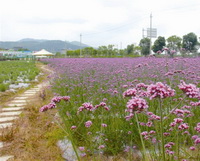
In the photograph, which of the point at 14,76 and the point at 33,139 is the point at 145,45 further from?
the point at 33,139

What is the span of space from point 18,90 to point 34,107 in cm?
393

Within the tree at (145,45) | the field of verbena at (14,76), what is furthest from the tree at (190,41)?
the field of verbena at (14,76)

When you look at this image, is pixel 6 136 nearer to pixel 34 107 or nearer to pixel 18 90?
pixel 34 107

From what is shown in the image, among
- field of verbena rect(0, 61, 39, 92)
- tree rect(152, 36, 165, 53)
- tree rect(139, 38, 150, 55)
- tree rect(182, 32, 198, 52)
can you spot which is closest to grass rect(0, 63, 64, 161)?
field of verbena rect(0, 61, 39, 92)

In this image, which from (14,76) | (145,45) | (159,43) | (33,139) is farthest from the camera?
(145,45)

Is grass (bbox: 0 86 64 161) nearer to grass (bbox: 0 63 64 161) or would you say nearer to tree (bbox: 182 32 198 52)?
grass (bbox: 0 63 64 161)

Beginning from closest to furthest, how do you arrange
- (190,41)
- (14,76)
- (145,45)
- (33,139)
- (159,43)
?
(33,139), (14,76), (190,41), (159,43), (145,45)

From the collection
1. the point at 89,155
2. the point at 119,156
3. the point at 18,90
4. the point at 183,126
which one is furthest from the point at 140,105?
the point at 18,90

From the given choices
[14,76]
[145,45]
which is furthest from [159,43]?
[14,76]

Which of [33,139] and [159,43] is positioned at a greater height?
[159,43]

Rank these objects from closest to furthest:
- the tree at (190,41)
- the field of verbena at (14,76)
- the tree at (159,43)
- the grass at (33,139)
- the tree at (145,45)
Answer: the grass at (33,139) < the field of verbena at (14,76) < the tree at (190,41) < the tree at (159,43) < the tree at (145,45)

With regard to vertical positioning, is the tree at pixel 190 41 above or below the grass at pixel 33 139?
above

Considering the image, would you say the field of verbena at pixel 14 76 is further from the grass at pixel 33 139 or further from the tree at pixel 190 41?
the tree at pixel 190 41

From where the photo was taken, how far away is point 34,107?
599 cm
